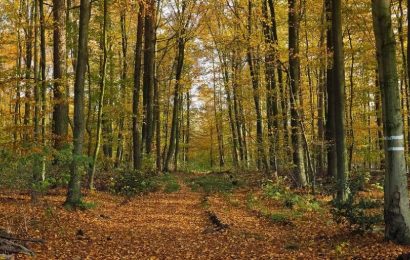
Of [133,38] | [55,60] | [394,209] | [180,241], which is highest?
[133,38]

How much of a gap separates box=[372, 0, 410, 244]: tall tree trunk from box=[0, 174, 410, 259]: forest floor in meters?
A: 0.36

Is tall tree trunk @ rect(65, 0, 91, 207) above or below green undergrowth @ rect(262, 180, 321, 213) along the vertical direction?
above

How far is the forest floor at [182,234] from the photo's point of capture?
7281 mm

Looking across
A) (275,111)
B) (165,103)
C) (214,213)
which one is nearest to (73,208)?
(214,213)

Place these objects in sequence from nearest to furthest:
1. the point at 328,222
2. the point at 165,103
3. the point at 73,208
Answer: the point at 328,222
the point at 73,208
the point at 165,103

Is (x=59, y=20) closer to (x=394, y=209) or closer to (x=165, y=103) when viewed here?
(x=394, y=209)

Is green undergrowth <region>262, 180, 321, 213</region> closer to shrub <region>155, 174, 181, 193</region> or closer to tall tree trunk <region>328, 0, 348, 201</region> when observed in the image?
tall tree trunk <region>328, 0, 348, 201</region>

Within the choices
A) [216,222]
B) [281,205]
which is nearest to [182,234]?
[216,222]

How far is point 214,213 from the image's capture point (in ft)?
39.2

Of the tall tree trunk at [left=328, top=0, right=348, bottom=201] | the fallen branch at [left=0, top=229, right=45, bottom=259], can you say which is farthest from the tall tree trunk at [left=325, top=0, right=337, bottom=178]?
the fallen branch at [left=0, top=229, right=45, bottom=259]

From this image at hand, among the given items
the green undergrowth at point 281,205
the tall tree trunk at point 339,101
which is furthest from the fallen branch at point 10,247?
the tall tree trunk at point 339,101

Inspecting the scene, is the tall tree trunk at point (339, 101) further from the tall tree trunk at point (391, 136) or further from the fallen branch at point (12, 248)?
the fallen branch at point (12, 248)

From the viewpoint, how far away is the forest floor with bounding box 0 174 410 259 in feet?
23.9

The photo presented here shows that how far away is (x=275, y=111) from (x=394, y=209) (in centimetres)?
1210
